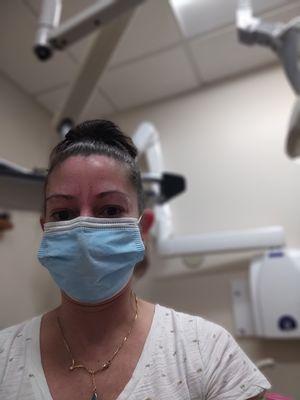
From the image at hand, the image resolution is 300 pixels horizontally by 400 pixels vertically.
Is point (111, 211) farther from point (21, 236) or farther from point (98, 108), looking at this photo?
point (98, 108)

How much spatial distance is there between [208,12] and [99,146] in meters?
1.29

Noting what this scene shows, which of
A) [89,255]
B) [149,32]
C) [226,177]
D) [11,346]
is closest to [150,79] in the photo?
[149,32]

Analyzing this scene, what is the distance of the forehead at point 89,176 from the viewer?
0.67 meters

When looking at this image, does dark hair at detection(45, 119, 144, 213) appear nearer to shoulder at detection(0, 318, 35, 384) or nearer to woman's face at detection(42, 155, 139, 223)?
woman's face at detection(42, 155, 139, 223)

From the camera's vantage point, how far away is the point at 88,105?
209 cm

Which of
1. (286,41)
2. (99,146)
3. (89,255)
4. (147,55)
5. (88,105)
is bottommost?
(89,255)

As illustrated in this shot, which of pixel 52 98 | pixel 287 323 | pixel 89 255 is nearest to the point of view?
pixel 89 255

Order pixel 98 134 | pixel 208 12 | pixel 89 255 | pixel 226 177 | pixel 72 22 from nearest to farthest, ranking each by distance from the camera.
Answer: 1. pixel 89 255
2. pixel 98 134
3. pixel 72 22
4. pixel 208 12
5. pixel 226 177

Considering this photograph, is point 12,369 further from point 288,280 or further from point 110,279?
point 288,280

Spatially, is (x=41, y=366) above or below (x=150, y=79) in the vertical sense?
below

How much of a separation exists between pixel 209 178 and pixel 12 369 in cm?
153

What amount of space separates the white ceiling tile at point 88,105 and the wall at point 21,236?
0.27ft

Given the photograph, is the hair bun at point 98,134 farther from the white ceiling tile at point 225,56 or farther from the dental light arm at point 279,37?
the white ceiling tile at point 225,56

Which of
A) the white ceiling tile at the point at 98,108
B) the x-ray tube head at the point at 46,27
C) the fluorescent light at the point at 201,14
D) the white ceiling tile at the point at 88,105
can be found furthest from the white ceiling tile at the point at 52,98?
the x-ray tube head at the point at 46,27
